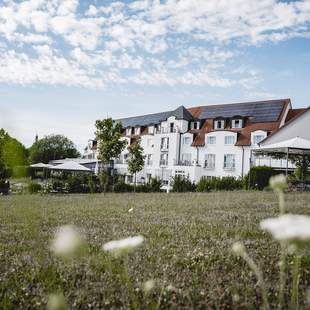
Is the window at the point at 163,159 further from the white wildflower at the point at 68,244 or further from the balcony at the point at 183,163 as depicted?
the white wildflower at the point at 68,244

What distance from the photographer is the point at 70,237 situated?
82 centimetres

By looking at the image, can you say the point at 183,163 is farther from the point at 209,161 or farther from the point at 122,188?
the point at 122,188

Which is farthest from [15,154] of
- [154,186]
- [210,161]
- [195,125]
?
[195,125]

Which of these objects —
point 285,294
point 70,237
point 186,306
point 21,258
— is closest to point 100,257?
point 21,258

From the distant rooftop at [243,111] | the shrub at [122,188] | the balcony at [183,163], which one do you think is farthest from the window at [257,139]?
the shrub at [122,188]

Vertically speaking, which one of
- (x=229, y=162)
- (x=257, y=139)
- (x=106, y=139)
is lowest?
(x=229, y=162)

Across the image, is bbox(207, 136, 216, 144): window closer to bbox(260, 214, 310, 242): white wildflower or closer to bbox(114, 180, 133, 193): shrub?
bbox(114, 180, 133, 193): shrub

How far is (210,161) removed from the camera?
154 feet

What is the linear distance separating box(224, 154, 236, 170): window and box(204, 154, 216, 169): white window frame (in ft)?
5.78

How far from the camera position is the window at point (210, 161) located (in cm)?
4644

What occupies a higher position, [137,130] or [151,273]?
[137,130]

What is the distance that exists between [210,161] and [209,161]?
13 centimetres

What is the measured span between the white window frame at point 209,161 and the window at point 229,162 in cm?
176

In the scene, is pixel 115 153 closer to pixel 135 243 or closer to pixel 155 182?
pixel 155 182
